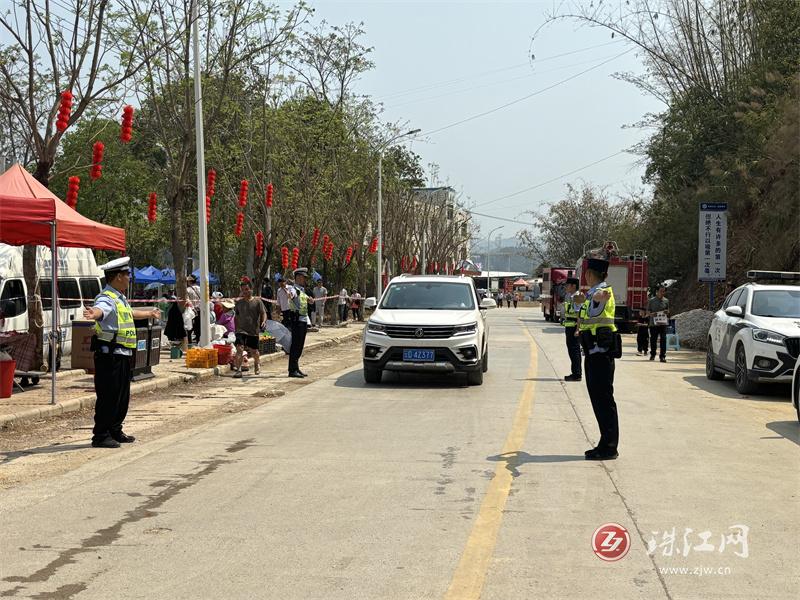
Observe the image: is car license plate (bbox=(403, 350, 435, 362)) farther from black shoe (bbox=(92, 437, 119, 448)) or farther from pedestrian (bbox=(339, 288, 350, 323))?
pedestrian (bbox=(339, 288, 350, 323))

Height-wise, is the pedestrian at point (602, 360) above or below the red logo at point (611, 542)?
above

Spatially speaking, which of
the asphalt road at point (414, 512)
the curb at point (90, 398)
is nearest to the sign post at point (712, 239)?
the curb at point (90, 398)

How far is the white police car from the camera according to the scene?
49.1 feet

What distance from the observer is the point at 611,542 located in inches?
238

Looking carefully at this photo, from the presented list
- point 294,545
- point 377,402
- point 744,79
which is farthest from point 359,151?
point 294,545

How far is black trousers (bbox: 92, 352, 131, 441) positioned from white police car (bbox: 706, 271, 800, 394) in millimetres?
9774

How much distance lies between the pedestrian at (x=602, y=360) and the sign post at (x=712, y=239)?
23.0 m

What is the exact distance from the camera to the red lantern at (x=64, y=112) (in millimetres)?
15805

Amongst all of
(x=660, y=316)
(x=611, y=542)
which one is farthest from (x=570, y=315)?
(x=611, y=542)

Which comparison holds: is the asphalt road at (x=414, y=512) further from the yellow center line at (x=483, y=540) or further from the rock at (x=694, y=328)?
the rock at (x=694, y=328)

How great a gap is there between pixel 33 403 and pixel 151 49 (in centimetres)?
1117

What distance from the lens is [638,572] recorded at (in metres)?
5.44

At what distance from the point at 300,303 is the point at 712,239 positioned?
17983 millimetres

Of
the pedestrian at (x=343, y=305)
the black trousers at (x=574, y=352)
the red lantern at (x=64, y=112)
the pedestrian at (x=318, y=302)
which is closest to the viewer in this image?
the red lantern at (x=64, y=112)
